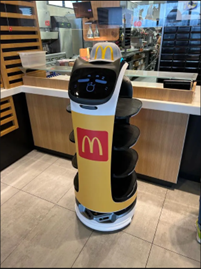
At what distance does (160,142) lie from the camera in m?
1.77

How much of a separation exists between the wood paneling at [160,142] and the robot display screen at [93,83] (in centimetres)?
73

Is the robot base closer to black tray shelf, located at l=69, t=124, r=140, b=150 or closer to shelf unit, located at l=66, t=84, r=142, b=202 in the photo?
shelf unit, located at l=66, t=84, r=142, b=202

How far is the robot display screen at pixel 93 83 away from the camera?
3.50ft

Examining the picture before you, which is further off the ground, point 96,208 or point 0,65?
point 0,65

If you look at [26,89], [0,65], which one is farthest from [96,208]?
[0,65]

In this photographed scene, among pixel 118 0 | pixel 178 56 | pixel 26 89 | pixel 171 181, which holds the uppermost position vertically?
pixel 118 0

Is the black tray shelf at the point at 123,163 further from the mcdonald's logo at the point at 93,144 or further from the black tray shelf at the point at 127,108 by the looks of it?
the black tray shelf at the point at 127,108

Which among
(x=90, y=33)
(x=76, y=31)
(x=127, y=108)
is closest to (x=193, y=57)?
(x=90, y=33)

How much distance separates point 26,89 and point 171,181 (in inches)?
71.9

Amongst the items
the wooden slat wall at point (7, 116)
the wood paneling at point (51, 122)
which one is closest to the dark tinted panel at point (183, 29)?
the wood paneling at point (51, 122)

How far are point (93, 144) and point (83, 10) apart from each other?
4.05 m

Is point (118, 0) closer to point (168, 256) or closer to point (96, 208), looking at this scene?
point (96, 208)

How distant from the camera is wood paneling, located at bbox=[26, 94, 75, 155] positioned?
2.13 m

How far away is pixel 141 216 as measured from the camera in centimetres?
165
